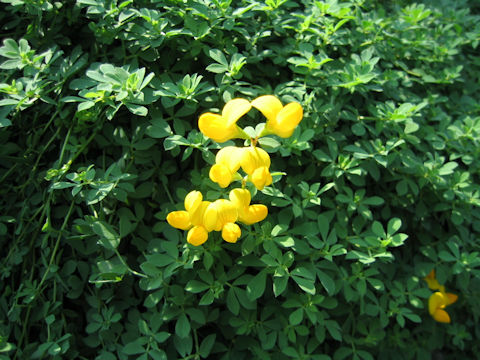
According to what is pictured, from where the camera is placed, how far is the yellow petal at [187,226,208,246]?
1.46 m

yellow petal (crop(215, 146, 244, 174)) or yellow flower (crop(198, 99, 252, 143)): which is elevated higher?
yellow flower (crop(198, 99, 252, 143))

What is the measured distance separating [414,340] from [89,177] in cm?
155

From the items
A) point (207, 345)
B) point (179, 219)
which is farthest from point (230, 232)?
point (207, 345)

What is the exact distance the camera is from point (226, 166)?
1.42m

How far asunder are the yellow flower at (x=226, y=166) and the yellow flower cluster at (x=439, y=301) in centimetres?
113

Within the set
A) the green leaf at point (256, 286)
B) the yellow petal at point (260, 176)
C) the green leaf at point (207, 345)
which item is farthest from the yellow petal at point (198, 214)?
the green leaf at point (207, 345)

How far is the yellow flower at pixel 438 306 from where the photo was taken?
1.98 m

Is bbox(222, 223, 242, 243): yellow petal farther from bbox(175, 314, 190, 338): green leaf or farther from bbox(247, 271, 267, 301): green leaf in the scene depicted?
bbox(175, 314, 190, 338): green leaf

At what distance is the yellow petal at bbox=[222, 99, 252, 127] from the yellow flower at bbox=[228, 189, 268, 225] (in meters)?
0.21

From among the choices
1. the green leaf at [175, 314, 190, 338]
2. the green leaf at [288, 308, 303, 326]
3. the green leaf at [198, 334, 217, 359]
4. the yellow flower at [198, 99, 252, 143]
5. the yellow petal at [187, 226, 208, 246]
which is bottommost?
the green leaf at [198, 334, 217, 359]

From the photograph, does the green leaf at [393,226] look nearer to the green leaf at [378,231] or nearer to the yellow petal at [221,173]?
the green leaf at [378,231]

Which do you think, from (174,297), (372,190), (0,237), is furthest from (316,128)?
(0,237)

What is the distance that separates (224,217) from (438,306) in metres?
1.12

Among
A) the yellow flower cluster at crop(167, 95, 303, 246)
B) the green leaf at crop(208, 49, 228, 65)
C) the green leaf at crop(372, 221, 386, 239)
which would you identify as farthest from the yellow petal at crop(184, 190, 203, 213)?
the green leaf at crop(372, 221, 386, 239)
